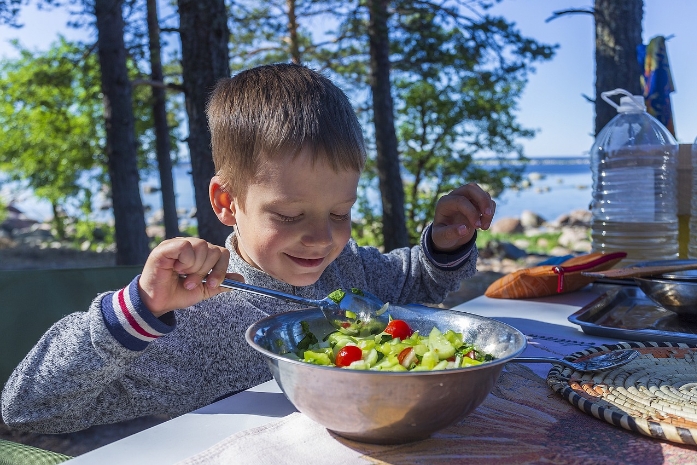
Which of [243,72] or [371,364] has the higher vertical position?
[243,72]

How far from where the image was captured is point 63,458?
3.70 ft

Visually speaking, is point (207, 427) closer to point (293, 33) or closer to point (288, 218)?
point (288, 218)

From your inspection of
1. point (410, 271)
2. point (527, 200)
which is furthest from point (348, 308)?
point (527, 200)

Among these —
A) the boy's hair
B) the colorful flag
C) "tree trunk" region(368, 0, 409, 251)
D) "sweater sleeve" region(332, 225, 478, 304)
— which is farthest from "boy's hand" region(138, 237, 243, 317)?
"tree trunk" region(368, 0, 409, 251)

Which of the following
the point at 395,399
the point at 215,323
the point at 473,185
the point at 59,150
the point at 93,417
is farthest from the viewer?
the point at 59,150

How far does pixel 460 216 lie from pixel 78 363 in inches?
42.2

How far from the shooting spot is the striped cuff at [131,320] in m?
1.12

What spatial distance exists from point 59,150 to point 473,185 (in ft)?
34.5

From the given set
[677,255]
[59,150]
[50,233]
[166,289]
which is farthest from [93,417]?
[50,233]

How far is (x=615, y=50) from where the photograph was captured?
4.82 meters

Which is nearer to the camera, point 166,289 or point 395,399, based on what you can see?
point 395,399

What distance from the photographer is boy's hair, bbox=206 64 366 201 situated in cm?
→ 136

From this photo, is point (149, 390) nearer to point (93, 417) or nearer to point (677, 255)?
point (93, 417)

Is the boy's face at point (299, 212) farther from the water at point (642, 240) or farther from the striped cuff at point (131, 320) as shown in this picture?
the water at point (642, 240)
